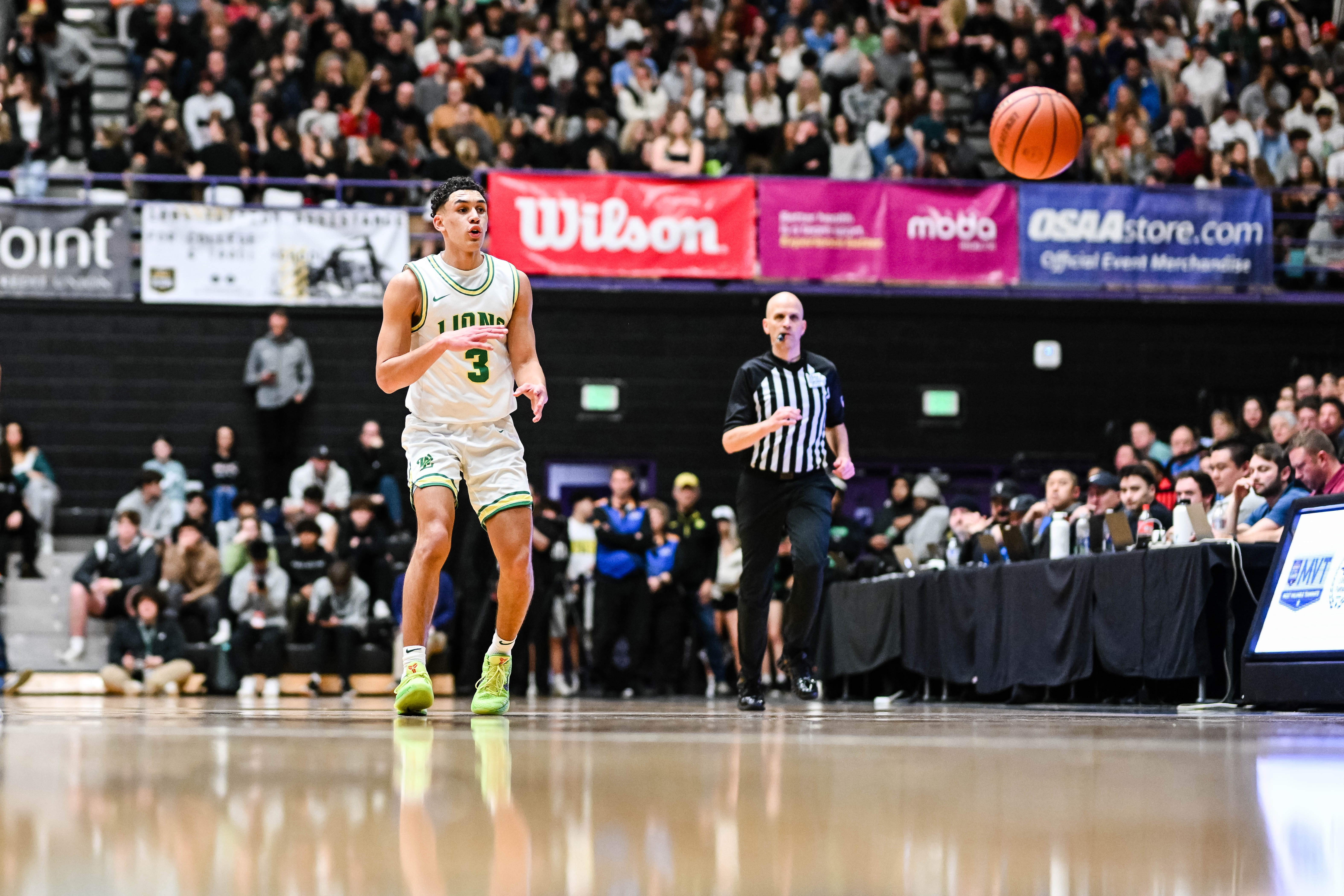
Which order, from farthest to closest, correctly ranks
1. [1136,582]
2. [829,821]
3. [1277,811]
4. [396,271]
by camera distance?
[396,271] < [1136,582] < [1277,811] < [829,821]

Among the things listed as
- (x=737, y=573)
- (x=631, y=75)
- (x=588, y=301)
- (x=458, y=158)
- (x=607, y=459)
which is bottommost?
(x=737, y=573)

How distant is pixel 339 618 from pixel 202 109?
5904mm

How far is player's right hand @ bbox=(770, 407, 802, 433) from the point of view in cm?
609

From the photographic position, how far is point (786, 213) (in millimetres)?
15367

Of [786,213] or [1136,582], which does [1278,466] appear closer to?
[1136,582]

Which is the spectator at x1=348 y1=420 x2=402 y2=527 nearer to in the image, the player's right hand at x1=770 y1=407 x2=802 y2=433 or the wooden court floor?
the player's right hand at x1=770 y1=407 x2=802 y2=433

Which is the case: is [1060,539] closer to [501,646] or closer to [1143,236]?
[501,646]

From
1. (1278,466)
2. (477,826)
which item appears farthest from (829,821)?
(1278,466)

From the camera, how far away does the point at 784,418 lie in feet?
20.1

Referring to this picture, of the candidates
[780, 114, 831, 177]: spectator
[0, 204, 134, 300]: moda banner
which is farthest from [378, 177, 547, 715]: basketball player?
[780, 114, 831, 177]: spectator

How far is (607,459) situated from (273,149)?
15.0 feet

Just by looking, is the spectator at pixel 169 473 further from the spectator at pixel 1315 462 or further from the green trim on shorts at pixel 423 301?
the spectator at pixel 1315 462

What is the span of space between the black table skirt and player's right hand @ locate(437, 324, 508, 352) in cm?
363

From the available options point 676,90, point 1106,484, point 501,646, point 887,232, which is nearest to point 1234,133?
point 887,232
